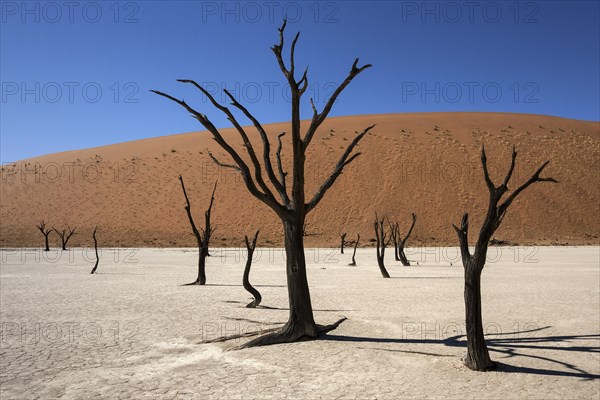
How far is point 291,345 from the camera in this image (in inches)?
332

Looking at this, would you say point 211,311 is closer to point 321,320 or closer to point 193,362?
point 321,320

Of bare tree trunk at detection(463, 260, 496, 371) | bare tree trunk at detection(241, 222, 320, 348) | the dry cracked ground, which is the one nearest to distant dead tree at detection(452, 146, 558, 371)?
bare tree trunk at detection(463, 260, 496, 371)

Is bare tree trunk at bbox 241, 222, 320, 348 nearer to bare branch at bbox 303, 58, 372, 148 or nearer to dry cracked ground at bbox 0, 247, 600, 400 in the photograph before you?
dry cracked ground at bbox 0, 247, 600, 400

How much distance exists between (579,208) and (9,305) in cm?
5808

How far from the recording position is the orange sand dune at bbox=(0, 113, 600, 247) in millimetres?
52094

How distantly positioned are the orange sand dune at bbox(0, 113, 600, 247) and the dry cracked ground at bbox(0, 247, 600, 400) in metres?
35.1

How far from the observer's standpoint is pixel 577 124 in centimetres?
7638

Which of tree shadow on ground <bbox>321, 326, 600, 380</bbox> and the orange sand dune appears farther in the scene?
the orange sand dune

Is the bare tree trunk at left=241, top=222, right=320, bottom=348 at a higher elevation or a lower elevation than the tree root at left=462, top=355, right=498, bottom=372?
higher

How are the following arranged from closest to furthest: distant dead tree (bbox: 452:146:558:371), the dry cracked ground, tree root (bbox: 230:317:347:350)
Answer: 1. the dry cracked ground
2. distant dead tree (bbox: 452:146:558:371)
3. tree root (bbox: 230:317:347:350)

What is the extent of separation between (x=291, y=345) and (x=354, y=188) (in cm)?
5115

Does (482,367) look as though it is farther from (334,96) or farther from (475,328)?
(334,96)

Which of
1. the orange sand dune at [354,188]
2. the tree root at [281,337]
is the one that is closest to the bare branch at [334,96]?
the tree root at [281,337]

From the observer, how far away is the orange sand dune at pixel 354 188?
52.1 m
